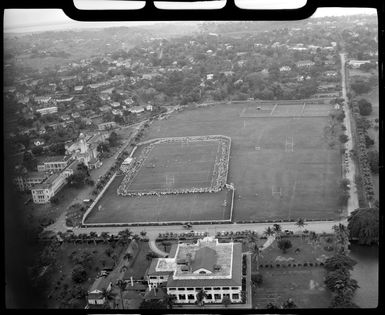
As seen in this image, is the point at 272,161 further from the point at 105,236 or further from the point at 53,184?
the point at 53,184

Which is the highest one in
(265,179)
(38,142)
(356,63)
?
(356,63)

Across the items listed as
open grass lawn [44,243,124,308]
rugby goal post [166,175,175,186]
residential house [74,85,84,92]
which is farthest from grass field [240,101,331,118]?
open grass lawn [44,243,124,308]

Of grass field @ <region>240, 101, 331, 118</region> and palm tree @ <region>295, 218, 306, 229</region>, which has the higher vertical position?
grass field @ <region>240, 101, 331, 118</region>

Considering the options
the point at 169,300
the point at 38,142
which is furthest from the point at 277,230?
the point at 38,142

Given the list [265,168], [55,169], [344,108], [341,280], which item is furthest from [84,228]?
[344,108]

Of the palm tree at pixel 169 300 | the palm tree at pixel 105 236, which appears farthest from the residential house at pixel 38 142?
the palm tree at pixel 169 300

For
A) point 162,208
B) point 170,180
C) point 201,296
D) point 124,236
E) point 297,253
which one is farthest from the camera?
point 170,180

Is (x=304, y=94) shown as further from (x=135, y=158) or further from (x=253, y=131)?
(x=135, y=158)

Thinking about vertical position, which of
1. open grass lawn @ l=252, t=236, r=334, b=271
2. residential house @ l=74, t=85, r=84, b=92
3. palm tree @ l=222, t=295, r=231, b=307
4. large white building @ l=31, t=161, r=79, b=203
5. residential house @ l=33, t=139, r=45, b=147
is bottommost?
open grass lawn @ l=252, t=236, r=334, b=271

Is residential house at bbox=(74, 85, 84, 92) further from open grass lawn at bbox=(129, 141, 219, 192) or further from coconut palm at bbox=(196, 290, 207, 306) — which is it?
coconut palm at bbox=(196, 290, 207, 306)
